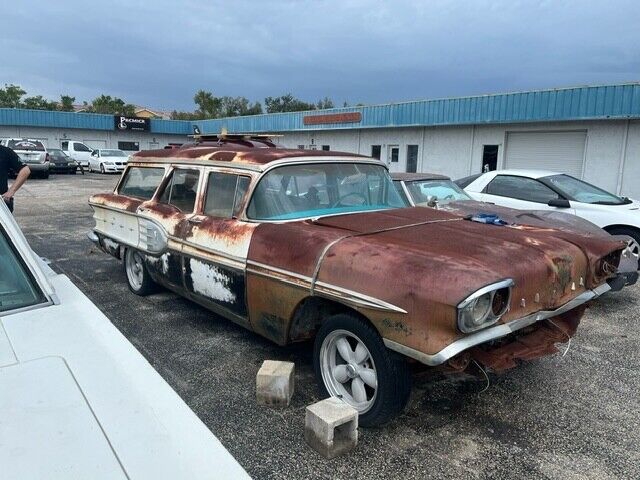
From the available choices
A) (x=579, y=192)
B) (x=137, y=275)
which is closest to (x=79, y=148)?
(x=137, y=275)

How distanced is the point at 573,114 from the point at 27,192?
18.1 m

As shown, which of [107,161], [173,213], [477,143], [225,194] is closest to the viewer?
[225,194]

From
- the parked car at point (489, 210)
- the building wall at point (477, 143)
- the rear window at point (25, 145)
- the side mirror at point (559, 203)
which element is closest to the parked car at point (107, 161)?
the rear window at point (25, 145)

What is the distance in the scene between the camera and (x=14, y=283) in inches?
91.5

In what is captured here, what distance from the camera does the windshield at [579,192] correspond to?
758cm

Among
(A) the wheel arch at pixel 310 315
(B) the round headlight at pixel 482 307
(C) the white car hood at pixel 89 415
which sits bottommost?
(A) the wheel arch at pixel 310 315

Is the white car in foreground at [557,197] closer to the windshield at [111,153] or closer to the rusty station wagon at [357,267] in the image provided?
the rusty station wagon at [357,267]

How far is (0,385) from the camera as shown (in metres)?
1.60

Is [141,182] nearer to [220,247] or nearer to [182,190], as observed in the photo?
[182,190]

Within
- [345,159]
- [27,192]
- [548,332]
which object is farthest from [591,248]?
[27,192]

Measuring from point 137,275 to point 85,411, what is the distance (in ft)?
14.1

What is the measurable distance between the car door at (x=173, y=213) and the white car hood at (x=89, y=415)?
2416 millimetres

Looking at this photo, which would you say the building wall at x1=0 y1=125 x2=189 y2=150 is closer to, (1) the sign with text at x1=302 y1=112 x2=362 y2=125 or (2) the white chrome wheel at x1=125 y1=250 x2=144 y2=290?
(1) the sign with text at x1=302 y1=112 x2=362 y2=125

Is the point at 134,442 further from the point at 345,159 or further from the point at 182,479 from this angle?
the point at 345,159
